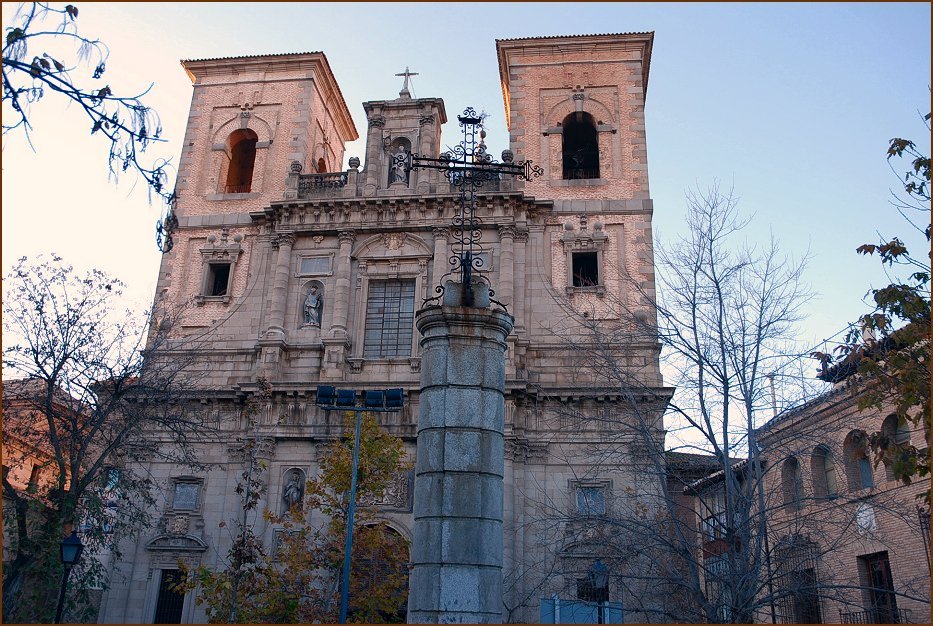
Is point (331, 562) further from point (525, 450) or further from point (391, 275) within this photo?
point (391, 275)

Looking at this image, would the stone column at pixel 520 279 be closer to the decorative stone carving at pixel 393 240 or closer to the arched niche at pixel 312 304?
the decorative stone carving at pixel 393 240

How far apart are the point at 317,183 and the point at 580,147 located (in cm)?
960

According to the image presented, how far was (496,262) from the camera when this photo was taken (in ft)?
87.5

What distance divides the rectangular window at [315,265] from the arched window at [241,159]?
17.0 feet

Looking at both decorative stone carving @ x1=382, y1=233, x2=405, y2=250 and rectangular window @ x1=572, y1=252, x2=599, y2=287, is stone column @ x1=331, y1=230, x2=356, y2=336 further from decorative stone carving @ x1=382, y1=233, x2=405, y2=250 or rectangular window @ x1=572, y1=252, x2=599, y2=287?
rectangular window @ x1=572, y1=252, x2=599, y2=287

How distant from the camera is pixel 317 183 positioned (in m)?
28.8

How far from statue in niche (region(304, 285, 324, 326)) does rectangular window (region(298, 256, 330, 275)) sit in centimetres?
57

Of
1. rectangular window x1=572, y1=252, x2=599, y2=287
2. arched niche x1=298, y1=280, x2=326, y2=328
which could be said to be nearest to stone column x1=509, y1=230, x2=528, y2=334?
rectangular window x1=572, y1=252, x2=599, y2=287

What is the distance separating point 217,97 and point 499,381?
25.0 meters

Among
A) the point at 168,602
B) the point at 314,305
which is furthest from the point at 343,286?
the point at 168,602

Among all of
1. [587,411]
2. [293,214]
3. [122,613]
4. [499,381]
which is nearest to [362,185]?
[293,214]

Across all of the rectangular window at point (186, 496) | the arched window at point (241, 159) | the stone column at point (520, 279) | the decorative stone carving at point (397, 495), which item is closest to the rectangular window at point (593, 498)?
the decorative stone carving at point (397, 495)

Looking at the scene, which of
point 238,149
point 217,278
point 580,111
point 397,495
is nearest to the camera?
point 397,495

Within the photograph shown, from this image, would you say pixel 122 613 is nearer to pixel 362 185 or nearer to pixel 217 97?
pixel 362 185
